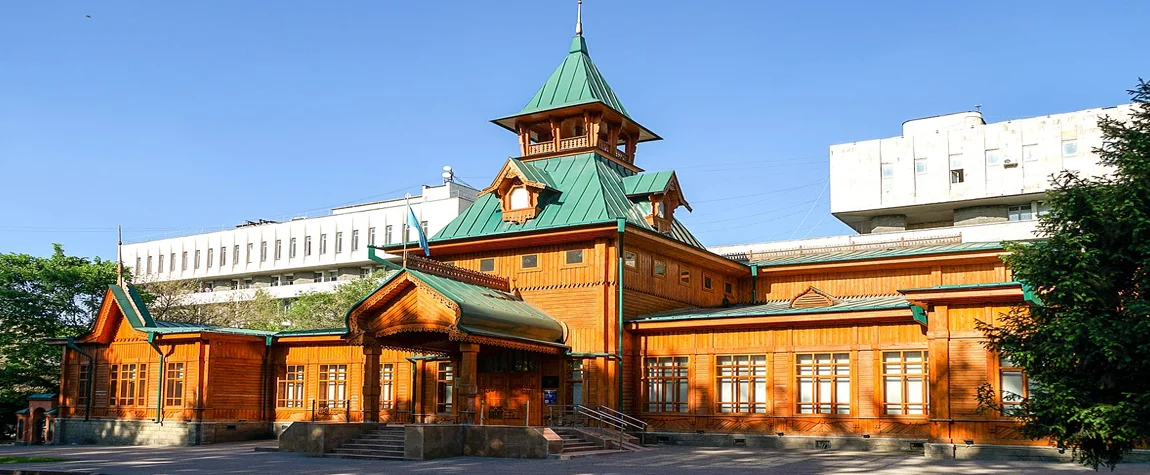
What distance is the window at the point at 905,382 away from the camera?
1145 inches

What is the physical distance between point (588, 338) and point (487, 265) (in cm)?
465

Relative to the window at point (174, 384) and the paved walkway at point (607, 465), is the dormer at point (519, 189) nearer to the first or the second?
the paved walkway at point (607, 465)

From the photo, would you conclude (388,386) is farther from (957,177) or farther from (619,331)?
(957,177)

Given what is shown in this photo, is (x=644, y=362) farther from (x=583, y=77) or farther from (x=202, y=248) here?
(x=202, y=248)

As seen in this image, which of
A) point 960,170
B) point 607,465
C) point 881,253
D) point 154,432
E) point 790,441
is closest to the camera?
point 607,465

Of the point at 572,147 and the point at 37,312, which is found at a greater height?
the point at 572,147

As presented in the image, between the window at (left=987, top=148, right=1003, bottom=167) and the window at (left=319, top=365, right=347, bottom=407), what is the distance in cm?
4740

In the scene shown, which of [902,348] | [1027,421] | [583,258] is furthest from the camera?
[583,258]

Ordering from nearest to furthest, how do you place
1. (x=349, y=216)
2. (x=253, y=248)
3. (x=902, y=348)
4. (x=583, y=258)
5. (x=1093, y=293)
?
(x=1093, y=293) → (x=902, y=348) → (x=583, y=258) → (x=349, y=216) → (x=253, y=248)

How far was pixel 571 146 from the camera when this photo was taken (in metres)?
38.2

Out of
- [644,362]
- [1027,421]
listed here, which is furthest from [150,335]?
[1027,421]

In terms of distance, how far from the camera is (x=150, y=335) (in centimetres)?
3697

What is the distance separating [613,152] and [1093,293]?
76.0 ft

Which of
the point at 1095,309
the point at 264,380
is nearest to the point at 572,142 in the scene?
the point at 264,380
